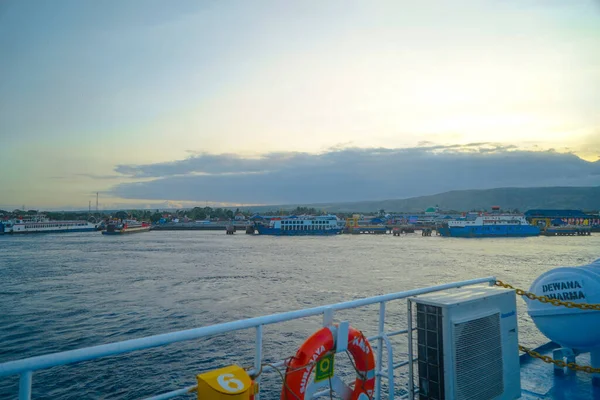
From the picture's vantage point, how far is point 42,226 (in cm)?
9350

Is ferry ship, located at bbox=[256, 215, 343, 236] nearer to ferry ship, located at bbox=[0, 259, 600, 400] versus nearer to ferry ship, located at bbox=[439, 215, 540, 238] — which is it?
ferry ship, located at bbox=[439, 215, 540, 238]

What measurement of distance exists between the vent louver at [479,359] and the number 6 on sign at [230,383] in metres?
1.57

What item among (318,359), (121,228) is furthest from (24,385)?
(121,228)

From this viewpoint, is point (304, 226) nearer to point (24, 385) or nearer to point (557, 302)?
point (557, 302)

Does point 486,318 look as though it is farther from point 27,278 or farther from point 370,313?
point 27,278

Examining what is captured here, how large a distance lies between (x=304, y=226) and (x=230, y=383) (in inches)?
3036

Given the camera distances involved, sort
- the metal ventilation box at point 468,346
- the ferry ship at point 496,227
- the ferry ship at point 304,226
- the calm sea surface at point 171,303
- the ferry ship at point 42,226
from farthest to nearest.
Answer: the ferry ship at point 42,226 → the ferry ship at point 304,226 → the ferry ship at point 496,227 → the calm sea surface at point 171,303 → the metal ventilation box at point 468,346

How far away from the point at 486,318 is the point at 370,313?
12174mm

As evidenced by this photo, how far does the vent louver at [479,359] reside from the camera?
2707 mm

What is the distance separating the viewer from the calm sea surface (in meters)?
9.78

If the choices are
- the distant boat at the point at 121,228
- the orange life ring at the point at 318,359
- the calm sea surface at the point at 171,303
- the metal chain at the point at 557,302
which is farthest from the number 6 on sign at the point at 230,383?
the distant boat at the point at 121,228

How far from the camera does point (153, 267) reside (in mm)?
28797

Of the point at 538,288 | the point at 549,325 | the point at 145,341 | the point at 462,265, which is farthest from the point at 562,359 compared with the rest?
the point at 462,265

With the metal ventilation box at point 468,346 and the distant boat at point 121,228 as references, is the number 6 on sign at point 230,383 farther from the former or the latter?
the distant boat at point 121,228
